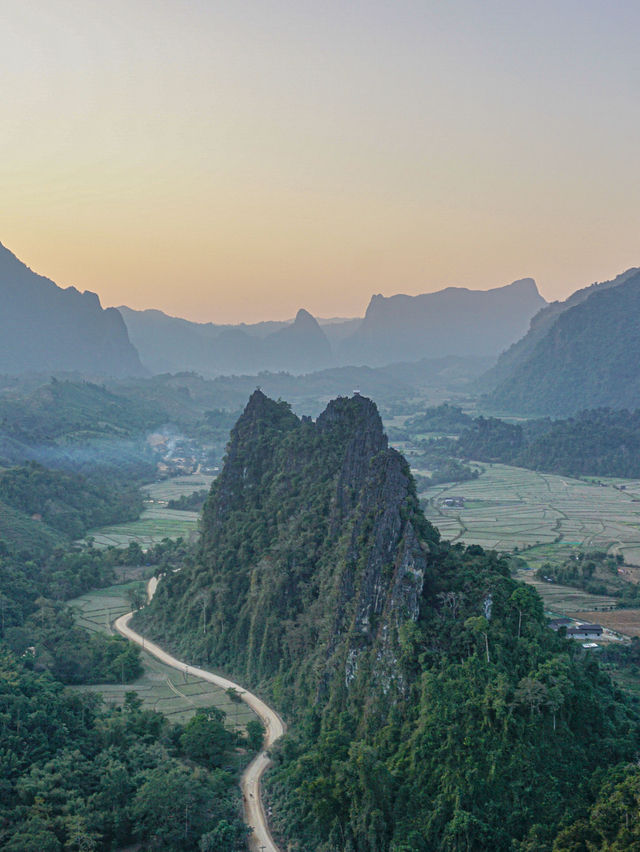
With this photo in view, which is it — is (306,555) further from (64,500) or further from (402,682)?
(64,500)

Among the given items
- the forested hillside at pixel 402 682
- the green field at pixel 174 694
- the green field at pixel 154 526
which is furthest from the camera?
the green field at pixel 154 526

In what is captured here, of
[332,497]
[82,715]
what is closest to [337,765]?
[82,715]

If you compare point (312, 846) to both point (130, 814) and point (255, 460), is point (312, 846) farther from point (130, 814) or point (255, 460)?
point (255, 460)

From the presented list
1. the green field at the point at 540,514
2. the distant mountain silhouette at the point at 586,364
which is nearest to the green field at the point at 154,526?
the green field at the point at 540,514

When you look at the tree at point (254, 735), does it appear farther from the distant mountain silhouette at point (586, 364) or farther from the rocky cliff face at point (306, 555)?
the distant mountain silhouette at point (586, 364)

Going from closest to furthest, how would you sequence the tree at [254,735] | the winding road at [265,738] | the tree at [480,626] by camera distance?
the winding road at [265,738] → the tree at [480,626] → the tree at [254,735]

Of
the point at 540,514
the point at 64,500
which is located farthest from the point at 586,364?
the point at 64,500
